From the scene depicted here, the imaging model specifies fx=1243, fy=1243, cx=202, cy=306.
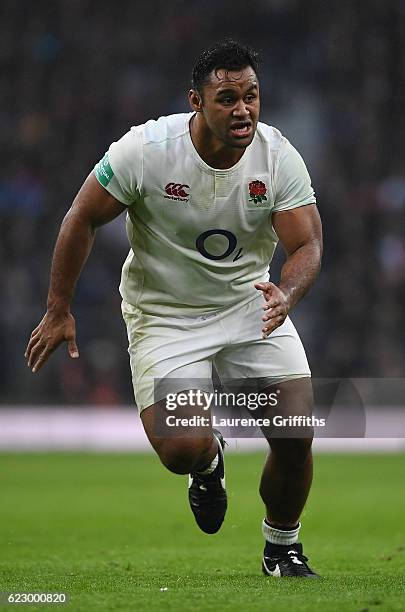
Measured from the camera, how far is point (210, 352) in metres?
6.07

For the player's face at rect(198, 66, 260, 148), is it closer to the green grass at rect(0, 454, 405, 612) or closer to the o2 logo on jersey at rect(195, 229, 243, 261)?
the o2 logo on jersey at rect(195, 229, 243, 261)

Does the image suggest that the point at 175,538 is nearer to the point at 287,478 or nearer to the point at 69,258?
the point at 287,478

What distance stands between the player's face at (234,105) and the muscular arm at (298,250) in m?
0.45

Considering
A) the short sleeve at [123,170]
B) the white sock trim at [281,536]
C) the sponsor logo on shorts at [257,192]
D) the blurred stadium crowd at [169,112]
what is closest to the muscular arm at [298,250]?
the sponsor logo on shorts at [257,192]

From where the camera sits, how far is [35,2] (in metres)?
21.7

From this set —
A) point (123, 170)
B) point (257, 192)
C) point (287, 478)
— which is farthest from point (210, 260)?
point (287, 478)

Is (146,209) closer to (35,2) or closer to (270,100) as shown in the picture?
(270,100)

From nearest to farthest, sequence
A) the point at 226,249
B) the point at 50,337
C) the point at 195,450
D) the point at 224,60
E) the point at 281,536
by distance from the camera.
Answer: the point at 224,60 < the point at 195,450 < the point at 50,337 < the point at 226,249 < the point at 281,536

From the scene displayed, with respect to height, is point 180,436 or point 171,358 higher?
point 171,358

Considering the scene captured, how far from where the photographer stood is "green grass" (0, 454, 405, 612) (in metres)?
5.23

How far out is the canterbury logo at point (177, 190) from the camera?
232 inches

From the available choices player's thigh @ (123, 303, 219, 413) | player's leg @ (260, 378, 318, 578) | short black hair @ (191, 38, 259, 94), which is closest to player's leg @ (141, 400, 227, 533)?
player's thigh @ (123, 303, 219, 413)

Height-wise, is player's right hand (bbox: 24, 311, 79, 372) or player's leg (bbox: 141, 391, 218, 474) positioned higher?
player's right hand (bbox: 24, 311, 79, 372)

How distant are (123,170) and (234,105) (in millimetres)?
599
